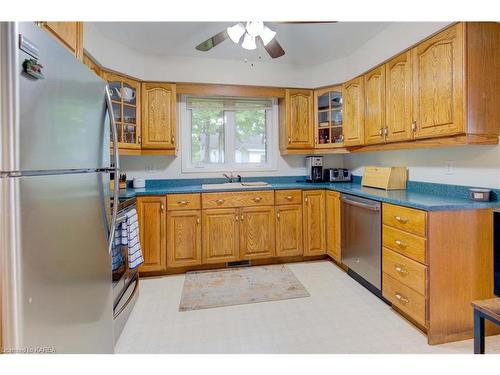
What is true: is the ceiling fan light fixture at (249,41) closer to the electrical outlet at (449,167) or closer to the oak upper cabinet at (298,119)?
the oak upper cabinet at (298,119)

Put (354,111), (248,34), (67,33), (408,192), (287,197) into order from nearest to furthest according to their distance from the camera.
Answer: (67,33)
(248,34)
(408,192)
(354,111)
(287,197)

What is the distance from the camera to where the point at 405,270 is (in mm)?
2018

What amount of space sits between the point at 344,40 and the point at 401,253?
85.0 inches

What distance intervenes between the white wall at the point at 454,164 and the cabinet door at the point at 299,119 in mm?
959

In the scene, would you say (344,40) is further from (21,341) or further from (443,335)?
(21,341)

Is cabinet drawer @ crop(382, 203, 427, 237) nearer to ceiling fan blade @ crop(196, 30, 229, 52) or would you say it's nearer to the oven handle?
the oven handle

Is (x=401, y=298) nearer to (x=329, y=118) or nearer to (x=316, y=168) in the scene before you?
(x=316, y=168)

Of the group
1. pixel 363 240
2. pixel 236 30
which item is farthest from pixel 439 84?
pixel 236 30

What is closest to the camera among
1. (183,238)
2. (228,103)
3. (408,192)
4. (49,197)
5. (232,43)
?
(49,197)

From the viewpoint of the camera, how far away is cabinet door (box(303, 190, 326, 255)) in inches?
131

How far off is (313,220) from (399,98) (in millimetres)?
1584

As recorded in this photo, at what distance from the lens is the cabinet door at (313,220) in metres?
3.32

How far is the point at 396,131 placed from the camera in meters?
2.48

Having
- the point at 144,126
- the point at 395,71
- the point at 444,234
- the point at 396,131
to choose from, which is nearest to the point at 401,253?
the point at 444,234
